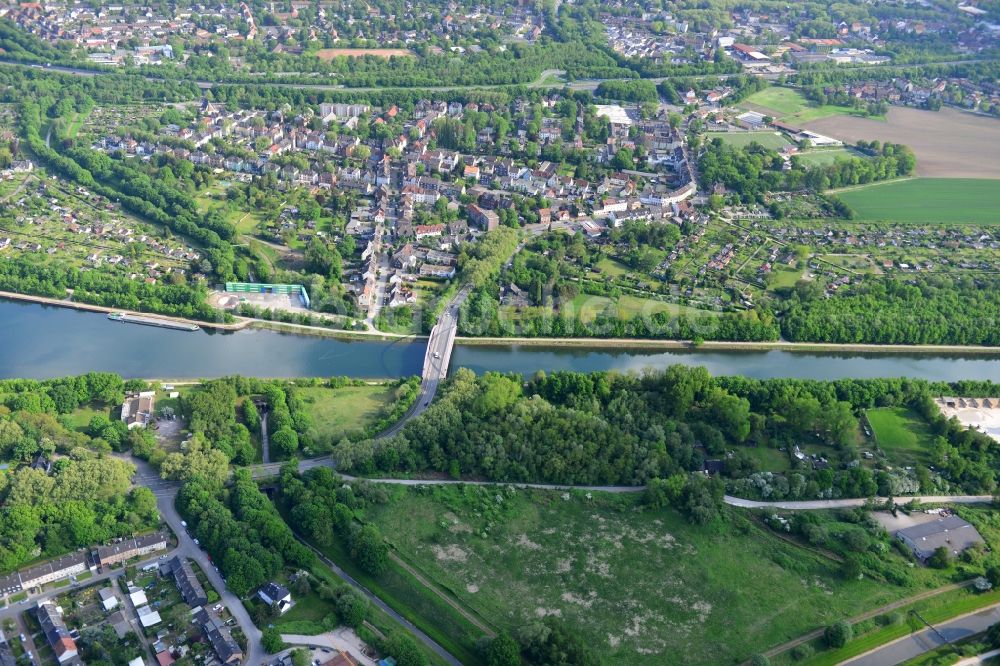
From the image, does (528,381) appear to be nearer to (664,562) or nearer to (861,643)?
(664,562)

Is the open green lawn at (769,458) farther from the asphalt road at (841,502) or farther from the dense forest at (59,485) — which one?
the dense forest at (59,485)

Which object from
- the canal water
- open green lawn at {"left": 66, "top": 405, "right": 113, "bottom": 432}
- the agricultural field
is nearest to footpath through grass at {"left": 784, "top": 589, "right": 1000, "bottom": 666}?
the canal water

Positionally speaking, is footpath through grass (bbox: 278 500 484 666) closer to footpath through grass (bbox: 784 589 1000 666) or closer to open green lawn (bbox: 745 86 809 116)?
footpath through grass (bbox: 784 589 1000 666)

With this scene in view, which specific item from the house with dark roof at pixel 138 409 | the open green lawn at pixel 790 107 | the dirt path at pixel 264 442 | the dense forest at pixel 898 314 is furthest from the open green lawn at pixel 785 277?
the house with dark roof at pixel 138 409

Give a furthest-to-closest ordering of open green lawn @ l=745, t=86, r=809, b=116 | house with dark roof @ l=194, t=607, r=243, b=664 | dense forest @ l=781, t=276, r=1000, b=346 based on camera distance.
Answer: open green lawn @ l=745, t=86, r=809, b=116 → dense forest @ l=781, t=276, r=1000, b=346 → house with dark roof @ l=194, t=607, r=243, b=664

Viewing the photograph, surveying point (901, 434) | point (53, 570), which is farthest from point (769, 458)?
point (53, 570)

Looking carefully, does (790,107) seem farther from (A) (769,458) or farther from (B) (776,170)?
(A) (769,458)
